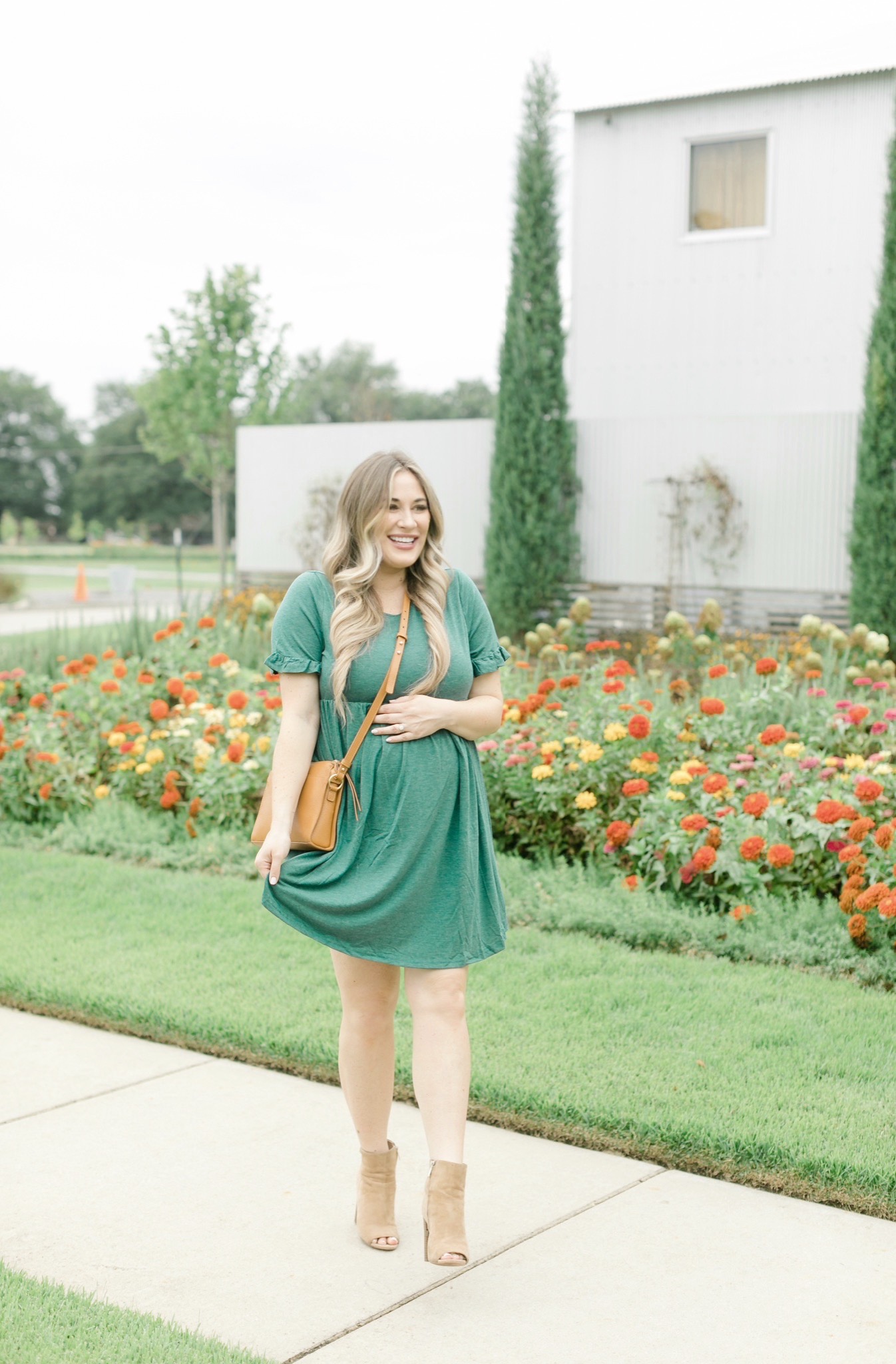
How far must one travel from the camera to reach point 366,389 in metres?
63.5

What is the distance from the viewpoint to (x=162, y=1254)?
2.82 m

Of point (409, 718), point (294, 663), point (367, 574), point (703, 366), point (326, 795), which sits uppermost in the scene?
point (703, 366)

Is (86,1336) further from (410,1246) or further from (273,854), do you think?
(273,854)

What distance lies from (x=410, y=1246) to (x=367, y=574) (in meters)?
1.44

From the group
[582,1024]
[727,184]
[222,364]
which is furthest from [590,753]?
[222,364]

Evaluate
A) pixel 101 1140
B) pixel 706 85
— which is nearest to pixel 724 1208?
pixel 101 1140

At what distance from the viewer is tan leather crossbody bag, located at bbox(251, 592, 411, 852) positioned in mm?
2816

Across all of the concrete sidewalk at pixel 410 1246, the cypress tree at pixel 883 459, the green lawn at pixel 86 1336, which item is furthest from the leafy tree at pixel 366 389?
the green lawn at pixel 86 1336

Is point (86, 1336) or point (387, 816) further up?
point (387, 816)

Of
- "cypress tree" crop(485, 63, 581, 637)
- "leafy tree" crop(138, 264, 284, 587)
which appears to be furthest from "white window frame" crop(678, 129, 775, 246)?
"leafy tree" crop(138, 264, 284, 587)

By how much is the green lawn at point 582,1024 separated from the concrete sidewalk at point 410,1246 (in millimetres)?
126

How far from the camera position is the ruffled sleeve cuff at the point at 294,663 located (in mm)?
2863

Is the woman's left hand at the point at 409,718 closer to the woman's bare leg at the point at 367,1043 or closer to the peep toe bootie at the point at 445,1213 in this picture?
the woman's bare leg at the point at 367,1043

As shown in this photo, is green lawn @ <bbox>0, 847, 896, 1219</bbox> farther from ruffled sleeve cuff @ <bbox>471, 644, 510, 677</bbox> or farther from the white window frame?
the white window frame
